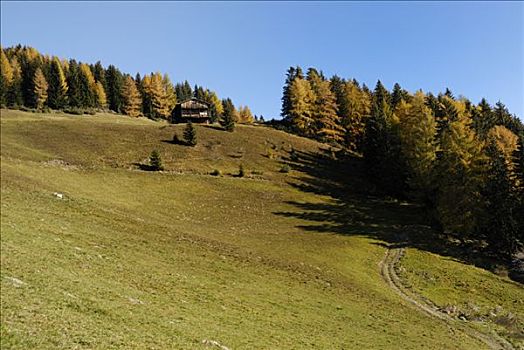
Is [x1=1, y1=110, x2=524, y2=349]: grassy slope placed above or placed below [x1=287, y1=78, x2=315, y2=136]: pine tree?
below

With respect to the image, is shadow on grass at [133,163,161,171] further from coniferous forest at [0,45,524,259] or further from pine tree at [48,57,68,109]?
pine tree at [48,57,68,109]

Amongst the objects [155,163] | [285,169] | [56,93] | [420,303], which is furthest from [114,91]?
[420,303]

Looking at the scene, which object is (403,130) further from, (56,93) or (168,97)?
(56,93)

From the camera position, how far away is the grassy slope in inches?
798

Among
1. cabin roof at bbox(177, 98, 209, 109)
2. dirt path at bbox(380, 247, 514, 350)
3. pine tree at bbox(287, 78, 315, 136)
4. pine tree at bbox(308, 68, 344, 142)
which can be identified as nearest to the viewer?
dirt path at bbox(380, 247, 514, 350)

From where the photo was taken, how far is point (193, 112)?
134 metres

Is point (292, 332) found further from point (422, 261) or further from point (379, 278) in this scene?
point (422, 261)

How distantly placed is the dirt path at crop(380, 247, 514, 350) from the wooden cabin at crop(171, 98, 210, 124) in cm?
8819

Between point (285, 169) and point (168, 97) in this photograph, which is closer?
point (285, 169)

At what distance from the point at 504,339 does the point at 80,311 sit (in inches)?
1279

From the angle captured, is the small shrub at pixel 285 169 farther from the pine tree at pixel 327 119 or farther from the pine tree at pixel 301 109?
the pine tree at pixel 301 109

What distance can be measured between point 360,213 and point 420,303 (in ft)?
109

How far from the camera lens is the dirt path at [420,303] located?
3447 cm

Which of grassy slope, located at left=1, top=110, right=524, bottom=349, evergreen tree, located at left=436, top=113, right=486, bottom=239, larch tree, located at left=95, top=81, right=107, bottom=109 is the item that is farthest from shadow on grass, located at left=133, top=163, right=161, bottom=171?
larch tree, located at left=95, top=81, right=107, bottom=109
